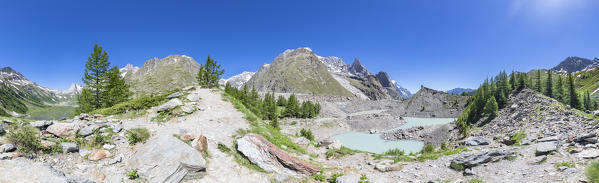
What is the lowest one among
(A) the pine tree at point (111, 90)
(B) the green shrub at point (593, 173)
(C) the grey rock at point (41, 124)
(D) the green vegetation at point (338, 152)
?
(D) the green vegetation at point (338, 152)

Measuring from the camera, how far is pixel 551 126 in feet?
70.2

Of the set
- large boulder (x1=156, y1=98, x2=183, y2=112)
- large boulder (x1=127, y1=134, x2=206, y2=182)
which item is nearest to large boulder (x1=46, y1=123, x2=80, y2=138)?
large boulder (x1=127, y1=134, x2=206, y2=182)

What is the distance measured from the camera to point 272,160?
1330 centimetres

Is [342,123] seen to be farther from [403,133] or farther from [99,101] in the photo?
[99,101]

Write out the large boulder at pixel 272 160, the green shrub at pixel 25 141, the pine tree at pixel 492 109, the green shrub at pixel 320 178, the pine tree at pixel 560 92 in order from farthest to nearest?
the pine tree at pixel 560 92, the pine tree at pixel 492 109, the large boulder at pixel 272 160, the green shrub at pixel 320 178, the green shrub at pixel 25 141

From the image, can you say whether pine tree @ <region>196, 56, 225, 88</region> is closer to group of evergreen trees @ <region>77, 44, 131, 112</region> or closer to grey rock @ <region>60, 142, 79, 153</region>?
group of evergreen trees @ <region>77, 44, 131, 112</region>

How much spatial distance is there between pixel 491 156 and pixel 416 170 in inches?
186

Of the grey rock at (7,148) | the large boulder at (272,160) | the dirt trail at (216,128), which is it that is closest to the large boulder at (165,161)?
the dirt trail at (216,128)

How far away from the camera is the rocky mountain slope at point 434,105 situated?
117m

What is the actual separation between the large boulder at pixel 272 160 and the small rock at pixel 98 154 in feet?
22.0

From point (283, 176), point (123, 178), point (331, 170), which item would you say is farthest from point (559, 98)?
point (123, 178)

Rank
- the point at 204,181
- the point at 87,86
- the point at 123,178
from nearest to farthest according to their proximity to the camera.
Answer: the point at 123,178
the point at 204,181
the point at 87,86

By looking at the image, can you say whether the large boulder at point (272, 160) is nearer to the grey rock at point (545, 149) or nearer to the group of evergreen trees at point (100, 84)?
the grey rock at point (545, 149)

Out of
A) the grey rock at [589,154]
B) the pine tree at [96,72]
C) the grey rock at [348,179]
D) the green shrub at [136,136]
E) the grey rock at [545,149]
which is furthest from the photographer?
the pine tree at [96,72]
